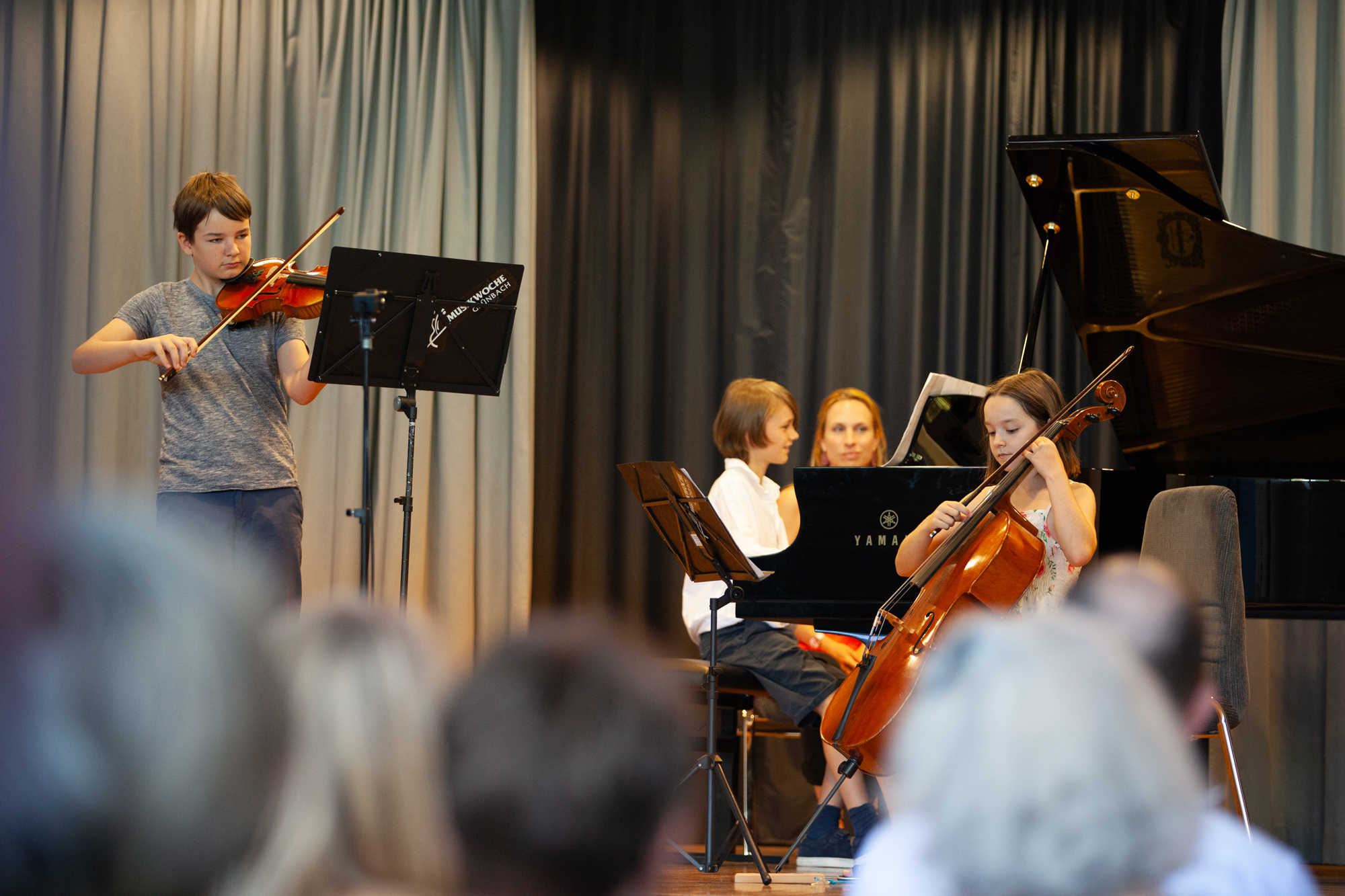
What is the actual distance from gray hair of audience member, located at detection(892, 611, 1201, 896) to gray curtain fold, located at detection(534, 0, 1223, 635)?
13.7 ft

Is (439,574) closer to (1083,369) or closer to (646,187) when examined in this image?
(646,187)

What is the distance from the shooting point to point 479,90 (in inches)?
191

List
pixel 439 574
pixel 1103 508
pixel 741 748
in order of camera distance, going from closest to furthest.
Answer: pixel 1103 508
pixel 741 748
pixel 439 574

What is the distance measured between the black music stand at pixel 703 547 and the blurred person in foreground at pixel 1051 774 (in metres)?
2.24

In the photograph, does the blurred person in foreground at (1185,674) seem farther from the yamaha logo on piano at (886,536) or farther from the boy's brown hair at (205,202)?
the boy's brown hair at (205,202)

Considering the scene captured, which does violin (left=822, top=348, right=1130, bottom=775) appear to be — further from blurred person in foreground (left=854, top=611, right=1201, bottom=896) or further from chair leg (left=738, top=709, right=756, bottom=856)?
blurred person in foreground (left=854, top=611, right=1201, bottom=896)

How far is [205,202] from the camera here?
3.10 meters

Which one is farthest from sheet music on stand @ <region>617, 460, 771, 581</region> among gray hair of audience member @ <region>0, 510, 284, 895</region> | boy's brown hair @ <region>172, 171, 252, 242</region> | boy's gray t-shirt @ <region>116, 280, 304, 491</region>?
gray hair of audience member @ <region>0, 510, 284, 895</region>

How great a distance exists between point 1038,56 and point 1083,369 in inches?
48.6

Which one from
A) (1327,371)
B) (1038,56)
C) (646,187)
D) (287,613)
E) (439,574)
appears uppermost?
(1038,56)

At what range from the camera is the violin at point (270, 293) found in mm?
3146

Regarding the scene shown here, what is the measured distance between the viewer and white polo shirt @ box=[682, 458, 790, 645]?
3.67 metres

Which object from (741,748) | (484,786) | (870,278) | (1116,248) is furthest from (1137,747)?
(870,278)

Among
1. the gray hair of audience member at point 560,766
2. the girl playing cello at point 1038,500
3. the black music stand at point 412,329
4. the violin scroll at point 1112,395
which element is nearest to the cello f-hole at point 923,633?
the girl playing cello at point 1038,500
